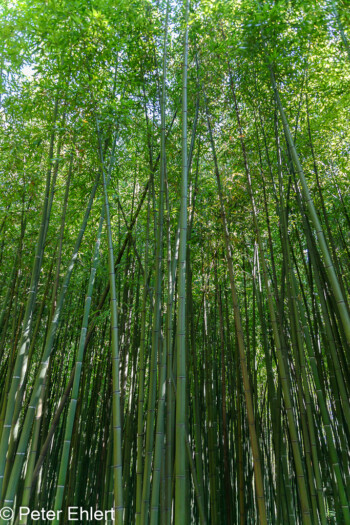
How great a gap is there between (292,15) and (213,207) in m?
1.62

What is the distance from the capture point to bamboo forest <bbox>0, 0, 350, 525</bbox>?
253 cm

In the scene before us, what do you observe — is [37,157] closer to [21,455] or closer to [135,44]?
[135,44]

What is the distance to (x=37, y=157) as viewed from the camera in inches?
139

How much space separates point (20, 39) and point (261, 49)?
2.02 meters

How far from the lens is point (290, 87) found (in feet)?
11.4

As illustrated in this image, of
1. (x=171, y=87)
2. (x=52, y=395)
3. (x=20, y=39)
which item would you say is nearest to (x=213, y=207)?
(x=171, y=87)

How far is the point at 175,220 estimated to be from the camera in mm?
3898

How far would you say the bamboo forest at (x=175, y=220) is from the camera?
99.7 inches

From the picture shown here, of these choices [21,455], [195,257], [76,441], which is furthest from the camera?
[195,257]

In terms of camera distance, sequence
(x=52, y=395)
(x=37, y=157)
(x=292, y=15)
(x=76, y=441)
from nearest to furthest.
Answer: (x=292, y=15) < (x=37, y=157) < (x=76, y=441) < (x=52, y=395)

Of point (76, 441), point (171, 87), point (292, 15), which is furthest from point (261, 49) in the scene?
point (76, 441)

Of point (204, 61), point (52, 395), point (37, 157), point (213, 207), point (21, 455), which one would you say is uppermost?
point (204, 61)

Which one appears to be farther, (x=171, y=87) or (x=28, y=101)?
(x=171, y=87)

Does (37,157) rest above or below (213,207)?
above
